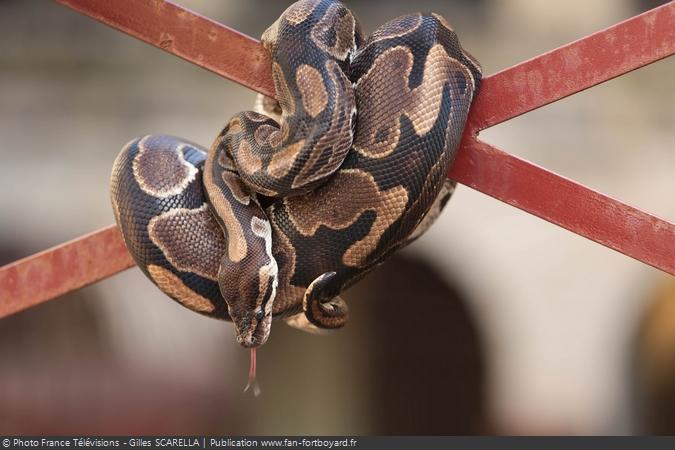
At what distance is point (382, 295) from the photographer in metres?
5.58

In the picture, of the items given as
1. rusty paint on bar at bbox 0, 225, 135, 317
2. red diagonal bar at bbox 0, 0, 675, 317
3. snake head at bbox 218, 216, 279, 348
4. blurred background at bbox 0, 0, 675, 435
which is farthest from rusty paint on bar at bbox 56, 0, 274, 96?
blurred background at bbox 0, 0, 675, 435

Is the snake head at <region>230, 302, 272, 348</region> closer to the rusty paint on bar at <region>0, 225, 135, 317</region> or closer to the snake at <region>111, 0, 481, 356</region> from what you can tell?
the snake at <region>111, 0, 481, 356</region>

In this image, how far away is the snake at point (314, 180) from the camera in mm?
1871

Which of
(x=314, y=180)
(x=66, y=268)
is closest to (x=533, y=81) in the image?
(x=314, y=180)

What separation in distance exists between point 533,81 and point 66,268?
1.15m

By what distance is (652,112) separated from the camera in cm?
547

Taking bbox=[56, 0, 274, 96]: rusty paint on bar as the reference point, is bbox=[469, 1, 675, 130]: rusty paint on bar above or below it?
above

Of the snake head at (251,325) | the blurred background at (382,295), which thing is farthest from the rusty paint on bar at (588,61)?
the blurred background at (382,295)

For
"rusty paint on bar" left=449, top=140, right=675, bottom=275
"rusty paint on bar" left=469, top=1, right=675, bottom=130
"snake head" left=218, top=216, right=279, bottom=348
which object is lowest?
"snake head" left=218, top=216, right=279, bottom=348

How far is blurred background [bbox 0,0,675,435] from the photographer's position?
5.34 metres

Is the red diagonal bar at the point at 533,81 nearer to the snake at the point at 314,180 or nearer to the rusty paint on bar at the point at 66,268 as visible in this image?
the snake at the point at 314,180

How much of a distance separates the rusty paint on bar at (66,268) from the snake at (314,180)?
0.08 m

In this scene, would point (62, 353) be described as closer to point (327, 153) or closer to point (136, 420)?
point (136, 420)

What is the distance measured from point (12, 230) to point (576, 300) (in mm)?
3447
